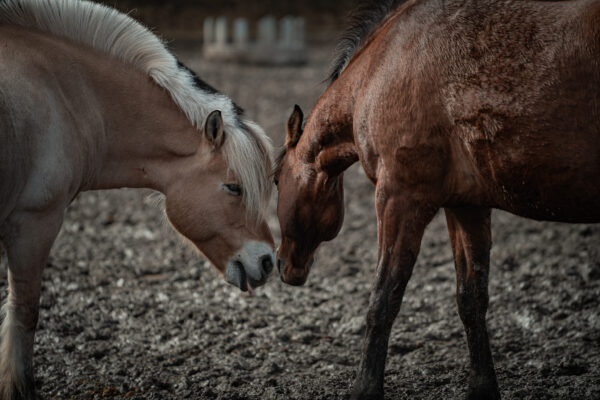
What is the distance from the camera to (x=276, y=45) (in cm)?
1770

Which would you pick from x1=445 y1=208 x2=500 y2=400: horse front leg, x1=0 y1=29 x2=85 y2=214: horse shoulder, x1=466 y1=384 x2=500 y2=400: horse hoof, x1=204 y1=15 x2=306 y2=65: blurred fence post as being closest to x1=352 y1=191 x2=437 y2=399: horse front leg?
x1=445 y1=208 x2=500 y2=400: horse front leg

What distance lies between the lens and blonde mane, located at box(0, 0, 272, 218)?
3318 millimetres

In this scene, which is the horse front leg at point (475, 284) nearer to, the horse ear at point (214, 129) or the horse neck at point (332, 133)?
the horse neck at point (332, 133)

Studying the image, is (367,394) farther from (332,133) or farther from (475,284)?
(332,133)

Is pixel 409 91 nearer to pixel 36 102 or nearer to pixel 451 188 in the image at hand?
pixel 451 188

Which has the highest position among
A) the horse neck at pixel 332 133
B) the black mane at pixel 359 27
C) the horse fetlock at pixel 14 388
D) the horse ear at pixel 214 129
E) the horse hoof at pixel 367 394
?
the black mane at pixel 359 27

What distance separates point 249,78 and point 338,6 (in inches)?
448

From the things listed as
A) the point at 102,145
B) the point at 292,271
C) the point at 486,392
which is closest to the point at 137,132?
the point at 102,145

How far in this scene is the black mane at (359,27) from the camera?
3549 mm

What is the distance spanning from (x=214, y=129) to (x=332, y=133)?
2.06ft

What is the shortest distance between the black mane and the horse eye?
2.78ft

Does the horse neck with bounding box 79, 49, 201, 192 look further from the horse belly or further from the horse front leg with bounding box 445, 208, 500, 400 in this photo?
the horse belly

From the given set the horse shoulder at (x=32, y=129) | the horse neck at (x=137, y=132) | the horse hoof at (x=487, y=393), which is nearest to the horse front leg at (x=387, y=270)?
the horse hoof at (x=487, y=393)

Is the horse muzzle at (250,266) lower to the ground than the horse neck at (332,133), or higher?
lower
